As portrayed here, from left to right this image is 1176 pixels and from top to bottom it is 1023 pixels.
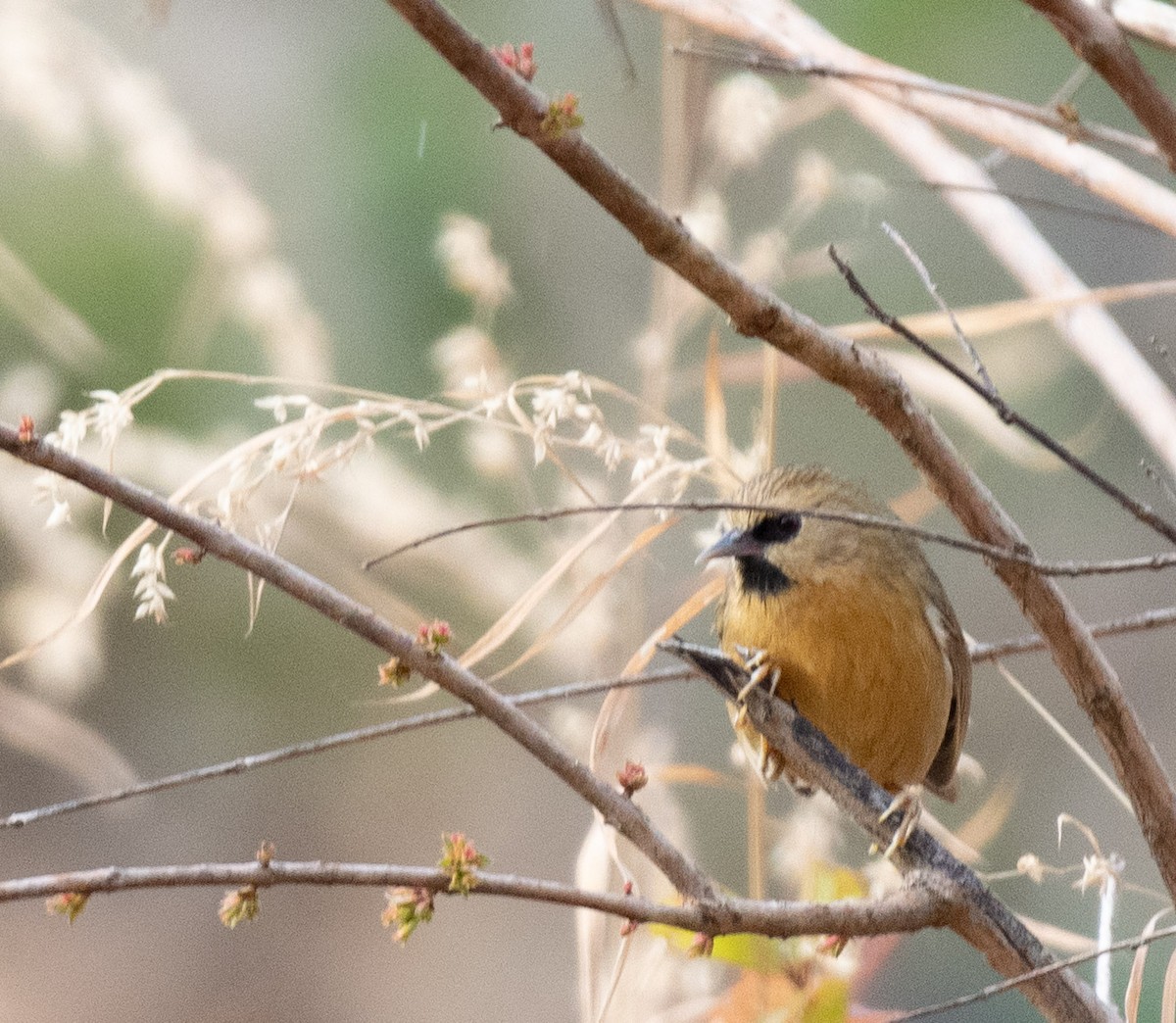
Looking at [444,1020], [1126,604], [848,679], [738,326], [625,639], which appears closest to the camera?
[738,326]

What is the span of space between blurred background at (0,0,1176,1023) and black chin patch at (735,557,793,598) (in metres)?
0.15

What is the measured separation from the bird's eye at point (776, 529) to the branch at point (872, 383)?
0.41 m

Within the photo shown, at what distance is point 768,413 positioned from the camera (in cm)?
195

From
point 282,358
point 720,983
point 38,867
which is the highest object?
point 282,358

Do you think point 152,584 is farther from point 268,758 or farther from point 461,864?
point 461,864

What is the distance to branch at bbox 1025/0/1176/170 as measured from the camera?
36.4 inches

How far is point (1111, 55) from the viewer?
95 cm

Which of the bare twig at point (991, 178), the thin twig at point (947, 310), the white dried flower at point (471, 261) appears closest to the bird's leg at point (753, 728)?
the thin twig at point (947, 310)

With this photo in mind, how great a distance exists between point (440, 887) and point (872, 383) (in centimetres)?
51

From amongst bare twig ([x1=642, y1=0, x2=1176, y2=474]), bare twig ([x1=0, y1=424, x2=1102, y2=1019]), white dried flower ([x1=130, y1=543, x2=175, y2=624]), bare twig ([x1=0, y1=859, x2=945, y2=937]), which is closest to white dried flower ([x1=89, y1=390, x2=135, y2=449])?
white dried flower ([x1=130, y1=543, x2=175, y2=624])

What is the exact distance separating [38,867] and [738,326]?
1.31 meters

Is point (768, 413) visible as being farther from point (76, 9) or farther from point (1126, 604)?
point (76, 9)

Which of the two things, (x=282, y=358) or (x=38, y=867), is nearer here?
(x=38, y=867)

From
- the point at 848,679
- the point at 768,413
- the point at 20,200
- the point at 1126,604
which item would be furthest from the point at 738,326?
the point at 1126,604
